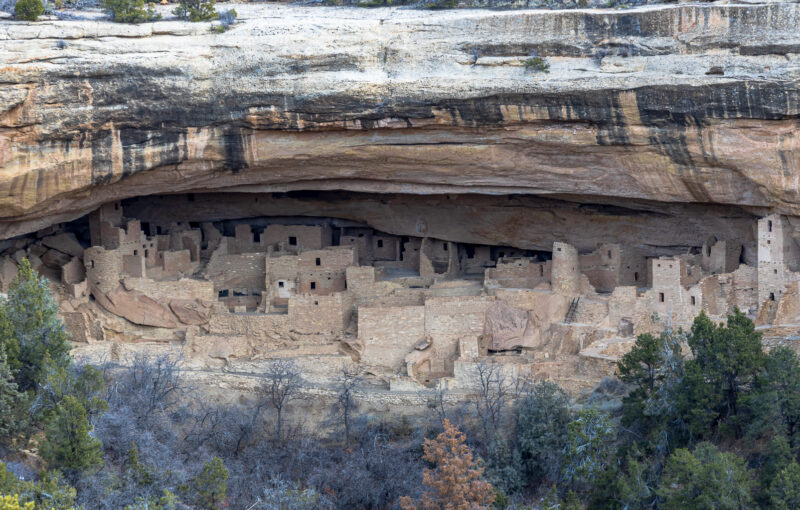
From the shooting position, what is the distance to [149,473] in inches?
778

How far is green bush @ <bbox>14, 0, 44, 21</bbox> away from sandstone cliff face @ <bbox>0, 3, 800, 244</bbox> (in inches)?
14.2

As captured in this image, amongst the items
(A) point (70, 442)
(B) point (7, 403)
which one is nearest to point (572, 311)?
(A) point (70, 442)

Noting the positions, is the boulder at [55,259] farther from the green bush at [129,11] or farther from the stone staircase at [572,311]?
the stone staircase at [572,311]

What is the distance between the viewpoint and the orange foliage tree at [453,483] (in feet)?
66.4

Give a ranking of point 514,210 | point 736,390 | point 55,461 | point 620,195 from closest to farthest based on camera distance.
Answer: point 55,461 → point 736,390 → point 620,195 → point 514,210

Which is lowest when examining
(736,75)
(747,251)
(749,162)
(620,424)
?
(620,424)

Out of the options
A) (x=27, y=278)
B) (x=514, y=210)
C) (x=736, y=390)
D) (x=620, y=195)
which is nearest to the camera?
(x=736, y=390)

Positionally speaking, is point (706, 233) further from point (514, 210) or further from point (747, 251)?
point (514, 210)

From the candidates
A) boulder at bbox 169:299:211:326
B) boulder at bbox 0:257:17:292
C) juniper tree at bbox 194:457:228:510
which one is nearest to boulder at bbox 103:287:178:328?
boulder at bbox 169:299:211:326

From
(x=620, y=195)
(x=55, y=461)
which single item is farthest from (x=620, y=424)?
(x=55, y=461)

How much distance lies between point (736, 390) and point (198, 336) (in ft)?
35.2

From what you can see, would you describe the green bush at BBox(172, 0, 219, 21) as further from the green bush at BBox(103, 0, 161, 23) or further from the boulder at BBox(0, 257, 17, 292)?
the boulder at BBox(0, 257, 17, 292)

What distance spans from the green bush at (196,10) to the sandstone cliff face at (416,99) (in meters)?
0.60

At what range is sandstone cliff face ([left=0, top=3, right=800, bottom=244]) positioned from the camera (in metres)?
21.9
